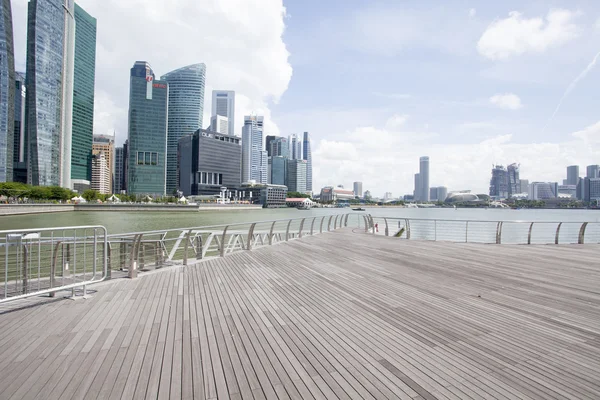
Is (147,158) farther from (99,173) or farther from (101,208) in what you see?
(101,208)

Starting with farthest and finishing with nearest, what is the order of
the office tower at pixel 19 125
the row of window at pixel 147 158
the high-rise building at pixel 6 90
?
the row of window at pixel 147 158
the office tower at pixel 19 125
the high-rise building at pixel 6 90

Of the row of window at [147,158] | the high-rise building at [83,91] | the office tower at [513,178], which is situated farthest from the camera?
the office tower at [513,178]

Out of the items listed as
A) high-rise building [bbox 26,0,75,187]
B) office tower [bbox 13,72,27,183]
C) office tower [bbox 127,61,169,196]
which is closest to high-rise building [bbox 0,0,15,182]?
high-rise building [bbox 26,0,75,187]

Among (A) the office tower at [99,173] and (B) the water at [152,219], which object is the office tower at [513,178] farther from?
(A) the office tower at [99,173]

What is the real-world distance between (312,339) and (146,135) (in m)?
150

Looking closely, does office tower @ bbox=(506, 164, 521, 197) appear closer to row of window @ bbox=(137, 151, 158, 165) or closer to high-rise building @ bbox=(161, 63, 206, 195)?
high-rise building @ bbox=(161, 63, 206, 195)

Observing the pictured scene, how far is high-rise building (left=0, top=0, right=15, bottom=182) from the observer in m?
81.9

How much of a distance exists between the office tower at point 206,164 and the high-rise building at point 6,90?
203 feet

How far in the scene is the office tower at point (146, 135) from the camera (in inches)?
5167

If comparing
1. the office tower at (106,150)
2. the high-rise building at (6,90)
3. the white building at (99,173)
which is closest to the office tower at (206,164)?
the white building at (99,173)

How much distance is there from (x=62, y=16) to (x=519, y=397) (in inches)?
6238

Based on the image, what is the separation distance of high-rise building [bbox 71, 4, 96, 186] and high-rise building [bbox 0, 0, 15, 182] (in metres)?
34.6

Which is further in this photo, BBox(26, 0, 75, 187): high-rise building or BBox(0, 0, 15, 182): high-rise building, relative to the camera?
BBox(26, 0, 75, 187): high-rise building

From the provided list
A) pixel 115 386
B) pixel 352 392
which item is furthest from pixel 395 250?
pixel 115 386
